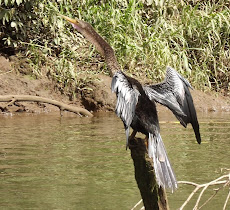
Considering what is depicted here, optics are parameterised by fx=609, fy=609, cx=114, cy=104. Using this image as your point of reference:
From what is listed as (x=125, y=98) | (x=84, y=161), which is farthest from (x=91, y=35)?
(x=125, y=98)

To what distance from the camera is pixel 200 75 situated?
11.6 meters

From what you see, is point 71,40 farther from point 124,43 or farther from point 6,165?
point 6,165

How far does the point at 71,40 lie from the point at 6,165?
5.57 meters

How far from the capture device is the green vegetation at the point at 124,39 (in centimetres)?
1084

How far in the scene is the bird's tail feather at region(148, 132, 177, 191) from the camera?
3744 millimetres

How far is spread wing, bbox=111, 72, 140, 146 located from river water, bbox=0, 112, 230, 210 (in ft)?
2.76

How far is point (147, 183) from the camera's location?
3.61m

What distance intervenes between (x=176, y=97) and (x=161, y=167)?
114cm

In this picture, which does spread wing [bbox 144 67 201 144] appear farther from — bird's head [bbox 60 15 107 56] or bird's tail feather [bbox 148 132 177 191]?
bird's head [bbox 60 15 107 56]

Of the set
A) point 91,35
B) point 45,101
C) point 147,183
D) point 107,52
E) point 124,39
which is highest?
point 124,39

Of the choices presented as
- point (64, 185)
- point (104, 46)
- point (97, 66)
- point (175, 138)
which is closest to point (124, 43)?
point (97, 66)

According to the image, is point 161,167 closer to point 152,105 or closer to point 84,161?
point 152,105

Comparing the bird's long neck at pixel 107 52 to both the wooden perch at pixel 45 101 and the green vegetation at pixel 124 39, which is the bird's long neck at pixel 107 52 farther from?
the green vegetation at pixel 124 39

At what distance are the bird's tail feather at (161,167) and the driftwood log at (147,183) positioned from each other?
0.14ft
